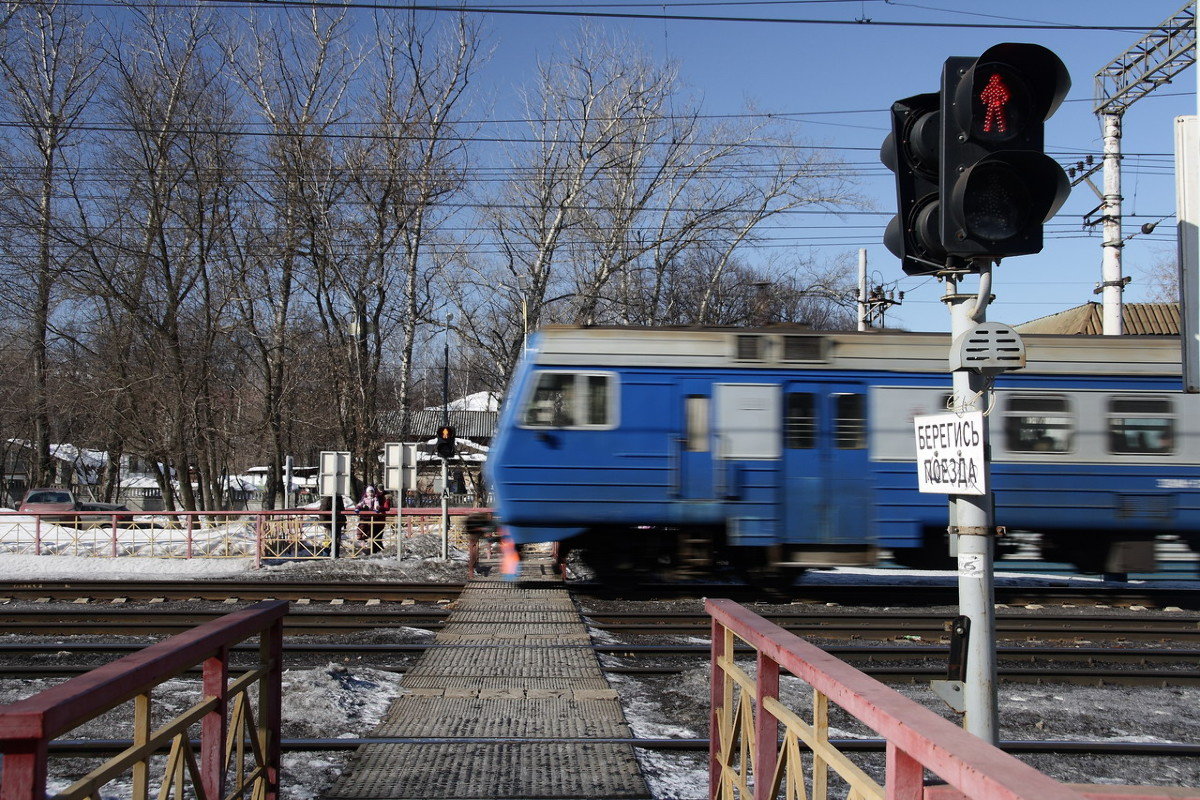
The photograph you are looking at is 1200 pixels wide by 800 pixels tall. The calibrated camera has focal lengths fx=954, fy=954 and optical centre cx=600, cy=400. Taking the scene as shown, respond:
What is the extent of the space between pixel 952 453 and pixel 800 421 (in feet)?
28.7

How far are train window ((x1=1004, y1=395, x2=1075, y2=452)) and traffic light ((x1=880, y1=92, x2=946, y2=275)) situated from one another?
30.3ft

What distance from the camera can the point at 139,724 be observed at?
280cm

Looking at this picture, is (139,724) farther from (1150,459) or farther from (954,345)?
(1150,459)

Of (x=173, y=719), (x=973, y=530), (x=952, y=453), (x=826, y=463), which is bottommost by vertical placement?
(x=173, y=719)

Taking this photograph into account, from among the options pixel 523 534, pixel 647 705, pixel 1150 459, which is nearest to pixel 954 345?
pixel 647 705

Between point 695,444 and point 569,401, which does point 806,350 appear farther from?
point 569,401

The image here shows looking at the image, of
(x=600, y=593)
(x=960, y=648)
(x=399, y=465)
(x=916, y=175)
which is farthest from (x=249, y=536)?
(x=960, y=648)

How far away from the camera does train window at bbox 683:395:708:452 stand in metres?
12.3

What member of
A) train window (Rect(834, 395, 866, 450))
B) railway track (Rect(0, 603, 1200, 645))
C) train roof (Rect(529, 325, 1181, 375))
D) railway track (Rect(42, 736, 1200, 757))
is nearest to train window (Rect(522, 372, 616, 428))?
train roof (Rect(529, 325, 1181, 375))

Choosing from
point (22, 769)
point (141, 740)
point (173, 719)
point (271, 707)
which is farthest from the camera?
point (271, 707)

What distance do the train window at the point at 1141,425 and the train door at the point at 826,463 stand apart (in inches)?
131

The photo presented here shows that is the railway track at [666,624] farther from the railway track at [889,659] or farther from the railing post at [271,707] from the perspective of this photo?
the railing post at [271,707]

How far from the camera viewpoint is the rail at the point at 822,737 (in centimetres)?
186

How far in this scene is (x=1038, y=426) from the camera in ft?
40.8
